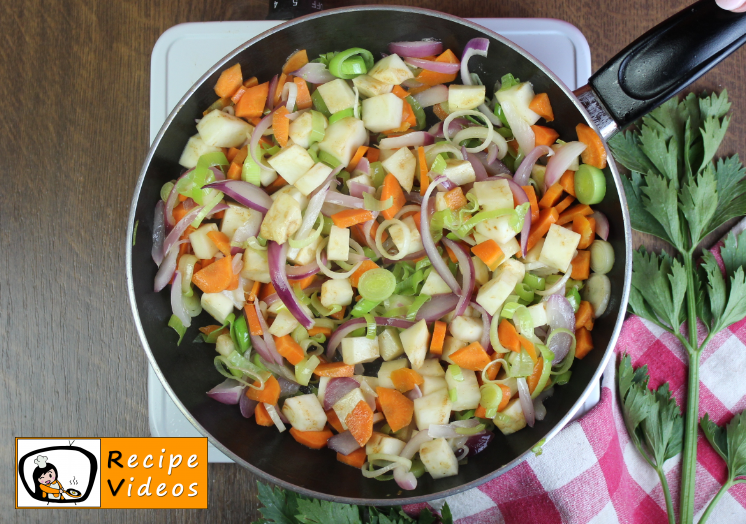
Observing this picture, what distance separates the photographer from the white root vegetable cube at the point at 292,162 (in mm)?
1222

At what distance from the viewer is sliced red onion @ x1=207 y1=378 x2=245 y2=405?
131 cm

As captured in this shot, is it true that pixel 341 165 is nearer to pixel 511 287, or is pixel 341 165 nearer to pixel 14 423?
pixel 511 287

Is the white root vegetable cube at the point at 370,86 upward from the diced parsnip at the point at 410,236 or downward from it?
upward

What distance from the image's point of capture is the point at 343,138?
4.03ft

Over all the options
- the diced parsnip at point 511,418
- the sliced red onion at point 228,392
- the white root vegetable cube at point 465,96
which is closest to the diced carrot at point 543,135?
the white root vegetable cube at point 465,96

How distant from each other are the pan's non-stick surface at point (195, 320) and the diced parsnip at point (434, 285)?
15.5 inches

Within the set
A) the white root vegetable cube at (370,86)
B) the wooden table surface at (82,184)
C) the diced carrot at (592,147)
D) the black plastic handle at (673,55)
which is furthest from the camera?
the wooden table surface at (82,184)

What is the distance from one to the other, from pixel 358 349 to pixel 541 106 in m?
0.76

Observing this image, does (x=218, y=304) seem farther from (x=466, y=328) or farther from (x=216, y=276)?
(x=466, y=328)

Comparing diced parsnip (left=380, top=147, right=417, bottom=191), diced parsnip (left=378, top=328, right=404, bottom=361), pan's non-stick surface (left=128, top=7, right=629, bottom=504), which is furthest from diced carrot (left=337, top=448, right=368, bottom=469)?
diced parsnip (left=380, top=147, right=417, bottom=191)

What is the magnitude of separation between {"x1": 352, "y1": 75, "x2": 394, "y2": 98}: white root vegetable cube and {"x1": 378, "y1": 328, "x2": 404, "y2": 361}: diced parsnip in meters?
0.60

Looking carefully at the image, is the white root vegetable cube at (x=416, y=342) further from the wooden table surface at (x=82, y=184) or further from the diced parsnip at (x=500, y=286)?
the wooden table surface at (x=82, y=184)

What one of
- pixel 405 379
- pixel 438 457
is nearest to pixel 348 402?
pixel 405 379

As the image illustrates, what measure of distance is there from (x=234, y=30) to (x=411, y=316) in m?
0.95
